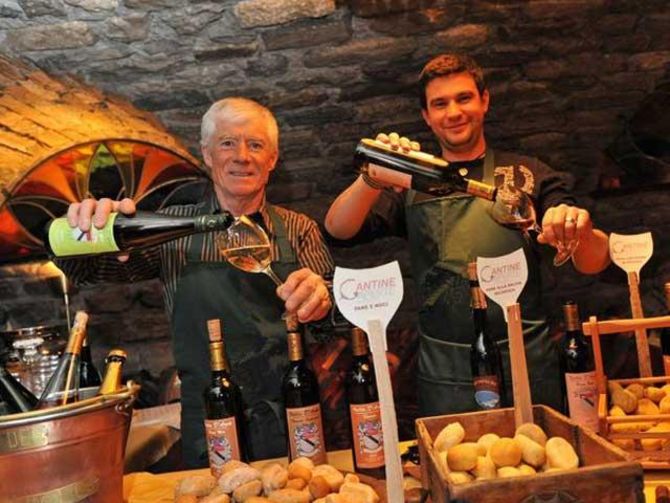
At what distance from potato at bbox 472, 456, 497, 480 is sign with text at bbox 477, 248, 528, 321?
293 mm

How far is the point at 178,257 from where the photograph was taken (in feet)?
5.92

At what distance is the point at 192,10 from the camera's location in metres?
2.74

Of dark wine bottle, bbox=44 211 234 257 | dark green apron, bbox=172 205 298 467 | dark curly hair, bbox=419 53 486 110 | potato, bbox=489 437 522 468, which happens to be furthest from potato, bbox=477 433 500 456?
dark curly hair, bbox=419 53 486 110

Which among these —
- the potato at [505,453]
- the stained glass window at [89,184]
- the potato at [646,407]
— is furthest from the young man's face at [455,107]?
the stained glass window at [89,184]

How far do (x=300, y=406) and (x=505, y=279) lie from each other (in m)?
0.52

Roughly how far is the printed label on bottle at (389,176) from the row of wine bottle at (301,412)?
15.4 inches

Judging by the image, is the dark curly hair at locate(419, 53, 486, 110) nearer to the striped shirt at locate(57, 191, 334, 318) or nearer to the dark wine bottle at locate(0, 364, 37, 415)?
the striped shirt at locate(57, 191, 334, 318)

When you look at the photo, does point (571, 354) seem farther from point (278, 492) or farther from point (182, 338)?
point (182, 338)

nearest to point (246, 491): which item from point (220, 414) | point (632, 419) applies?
point (220, 414)

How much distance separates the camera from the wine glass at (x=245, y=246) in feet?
4.86

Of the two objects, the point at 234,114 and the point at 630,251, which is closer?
the point at 630,251

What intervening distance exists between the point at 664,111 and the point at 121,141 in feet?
8.00

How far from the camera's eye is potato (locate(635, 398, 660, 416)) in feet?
3.81

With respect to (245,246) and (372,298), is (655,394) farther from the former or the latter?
(245,246)
